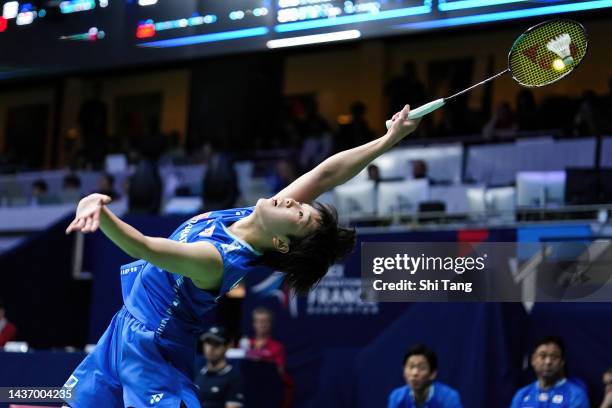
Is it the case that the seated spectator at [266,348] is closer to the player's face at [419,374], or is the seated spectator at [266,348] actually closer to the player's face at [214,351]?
the player's face at [214,351]

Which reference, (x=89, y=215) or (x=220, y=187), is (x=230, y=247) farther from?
(x=220, y=187)

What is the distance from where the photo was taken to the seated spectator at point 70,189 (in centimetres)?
1612

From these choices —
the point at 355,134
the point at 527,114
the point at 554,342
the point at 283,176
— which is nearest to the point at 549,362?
the point at 554,342

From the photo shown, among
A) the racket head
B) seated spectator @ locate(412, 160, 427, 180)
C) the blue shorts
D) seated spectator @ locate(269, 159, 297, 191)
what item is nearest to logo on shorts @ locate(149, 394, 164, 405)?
the blue shorts

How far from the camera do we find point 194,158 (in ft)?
52.7

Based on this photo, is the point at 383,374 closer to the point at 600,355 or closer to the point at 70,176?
the point at 600,355

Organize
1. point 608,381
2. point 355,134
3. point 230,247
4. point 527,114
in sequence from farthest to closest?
point 355,134 < point 527,114 < point 608,381 < point 230,247

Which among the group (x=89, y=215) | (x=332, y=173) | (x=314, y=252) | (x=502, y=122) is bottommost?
(x=314, y=252)

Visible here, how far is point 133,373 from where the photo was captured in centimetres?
452

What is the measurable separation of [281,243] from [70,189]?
12.6m

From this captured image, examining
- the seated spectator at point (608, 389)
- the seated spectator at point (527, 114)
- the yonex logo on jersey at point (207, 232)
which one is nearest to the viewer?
the yonex logo on jersey at point (207, 232)

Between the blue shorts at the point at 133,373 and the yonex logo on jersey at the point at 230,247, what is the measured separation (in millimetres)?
529

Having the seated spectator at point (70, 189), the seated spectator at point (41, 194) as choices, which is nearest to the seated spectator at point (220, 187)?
the seated spectator at point (70, 189)

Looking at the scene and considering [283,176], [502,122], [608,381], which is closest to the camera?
[608,381]
